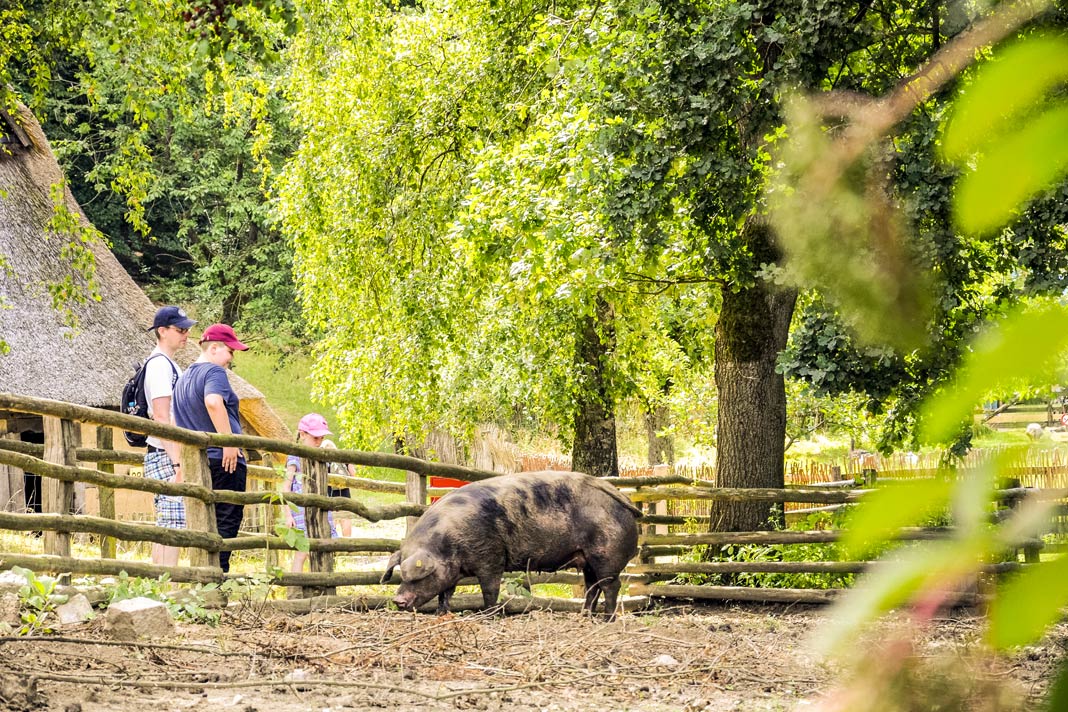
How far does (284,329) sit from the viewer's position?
31.9 m

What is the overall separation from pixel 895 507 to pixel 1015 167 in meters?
0.12

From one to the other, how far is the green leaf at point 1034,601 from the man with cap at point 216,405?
703 cm

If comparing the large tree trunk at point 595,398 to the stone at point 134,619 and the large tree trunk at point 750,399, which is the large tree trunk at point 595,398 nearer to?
the large tree trunk at point 750,399

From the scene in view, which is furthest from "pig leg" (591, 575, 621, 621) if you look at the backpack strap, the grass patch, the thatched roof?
the grass patch

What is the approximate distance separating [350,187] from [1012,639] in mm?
13561

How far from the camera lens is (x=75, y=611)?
17.6 ft

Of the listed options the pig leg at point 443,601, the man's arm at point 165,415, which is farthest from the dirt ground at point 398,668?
the man's arm at point 165,415

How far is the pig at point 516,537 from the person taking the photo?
6.73 meters

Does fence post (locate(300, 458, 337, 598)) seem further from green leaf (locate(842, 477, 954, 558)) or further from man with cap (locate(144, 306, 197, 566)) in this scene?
green leaf (locate(842, 477, 954, 558))

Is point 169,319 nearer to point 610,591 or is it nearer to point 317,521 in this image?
point 317,521

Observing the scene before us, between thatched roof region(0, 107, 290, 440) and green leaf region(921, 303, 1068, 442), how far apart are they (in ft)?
44.1

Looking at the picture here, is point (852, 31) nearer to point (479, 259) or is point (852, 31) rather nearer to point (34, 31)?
point (479, 259)

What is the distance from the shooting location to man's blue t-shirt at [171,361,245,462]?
23.9 ft

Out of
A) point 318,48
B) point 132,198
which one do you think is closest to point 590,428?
point 318,48
